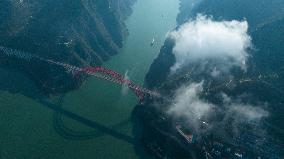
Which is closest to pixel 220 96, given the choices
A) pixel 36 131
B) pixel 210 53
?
pixel 210 53

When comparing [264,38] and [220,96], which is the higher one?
[264,38]

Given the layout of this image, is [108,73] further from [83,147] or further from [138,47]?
[138,47]

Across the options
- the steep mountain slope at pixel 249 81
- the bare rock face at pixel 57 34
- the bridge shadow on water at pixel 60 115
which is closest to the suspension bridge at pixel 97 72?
the bare rock face at pixel 57 34

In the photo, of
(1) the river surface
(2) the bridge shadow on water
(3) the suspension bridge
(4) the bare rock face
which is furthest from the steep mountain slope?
(4) the bare rock face

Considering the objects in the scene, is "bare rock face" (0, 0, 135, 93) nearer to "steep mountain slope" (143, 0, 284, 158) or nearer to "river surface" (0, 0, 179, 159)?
"river surface" (0, 0, 179, 159)

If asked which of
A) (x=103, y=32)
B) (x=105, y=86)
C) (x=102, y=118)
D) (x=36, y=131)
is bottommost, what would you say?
(x=36, y=131)

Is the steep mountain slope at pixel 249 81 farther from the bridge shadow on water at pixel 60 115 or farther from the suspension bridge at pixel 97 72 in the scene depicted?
the bridge shadow on water at pixel 60 115

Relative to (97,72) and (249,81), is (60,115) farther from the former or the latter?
(249,81)
